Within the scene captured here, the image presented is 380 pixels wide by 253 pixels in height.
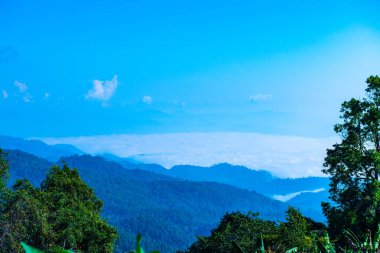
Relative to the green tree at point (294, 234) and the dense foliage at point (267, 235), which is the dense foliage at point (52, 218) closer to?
the dense foliage at point (267, 235)

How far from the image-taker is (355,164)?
2850 centimetres

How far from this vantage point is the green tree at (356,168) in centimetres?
2752

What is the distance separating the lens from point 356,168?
2870 centimetres

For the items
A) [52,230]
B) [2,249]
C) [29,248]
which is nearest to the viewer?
[29,248]

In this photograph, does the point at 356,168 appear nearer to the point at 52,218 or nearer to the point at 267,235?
the point at 267,235

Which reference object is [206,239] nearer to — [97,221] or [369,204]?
[97,221]

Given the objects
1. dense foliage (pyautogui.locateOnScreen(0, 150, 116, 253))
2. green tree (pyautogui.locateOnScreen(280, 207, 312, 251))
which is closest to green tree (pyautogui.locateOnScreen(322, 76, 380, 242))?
green tree (pyautogui.locateOnScreen(280, 207, 312, 251))

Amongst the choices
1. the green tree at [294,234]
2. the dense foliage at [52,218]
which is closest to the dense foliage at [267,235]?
the green tree at [294,234]

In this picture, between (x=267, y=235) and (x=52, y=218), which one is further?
(x=52, y=218)

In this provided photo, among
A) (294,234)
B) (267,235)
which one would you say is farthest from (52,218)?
(294,234)

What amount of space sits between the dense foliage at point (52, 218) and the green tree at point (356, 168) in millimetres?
16726

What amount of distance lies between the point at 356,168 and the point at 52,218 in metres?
21.1

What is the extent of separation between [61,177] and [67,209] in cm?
892

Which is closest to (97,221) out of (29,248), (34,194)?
(34,194)
